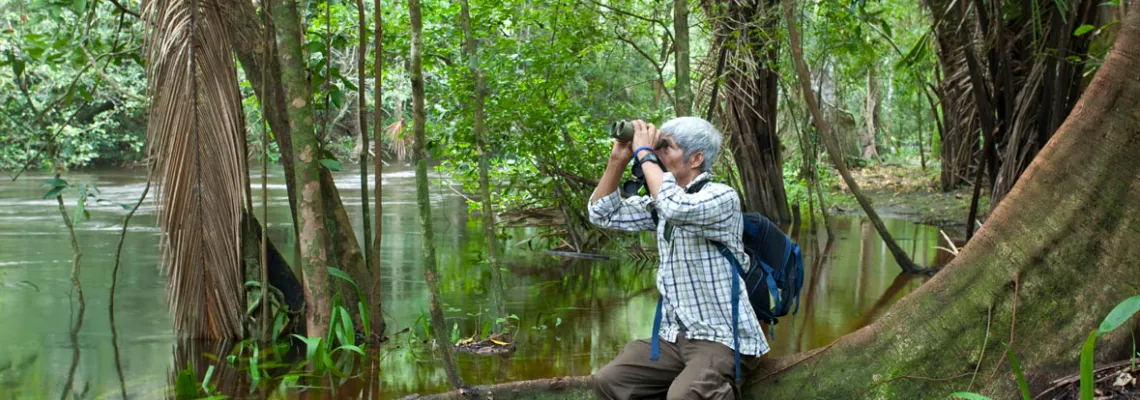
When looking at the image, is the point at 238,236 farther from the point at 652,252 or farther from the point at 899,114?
the point at 899,114

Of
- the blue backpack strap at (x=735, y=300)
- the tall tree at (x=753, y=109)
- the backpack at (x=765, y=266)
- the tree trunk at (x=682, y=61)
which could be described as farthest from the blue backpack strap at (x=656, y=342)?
the tall tree at (x=753, y=109)

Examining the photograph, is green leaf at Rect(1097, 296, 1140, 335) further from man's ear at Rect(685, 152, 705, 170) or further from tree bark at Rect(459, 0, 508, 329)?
tree bark at Rect(459, 0, 508, 329)

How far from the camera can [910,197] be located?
565 inches

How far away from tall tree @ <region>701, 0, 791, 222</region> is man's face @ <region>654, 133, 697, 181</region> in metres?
5.67

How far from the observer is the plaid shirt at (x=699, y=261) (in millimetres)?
2949

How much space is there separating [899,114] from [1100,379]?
1028 inches

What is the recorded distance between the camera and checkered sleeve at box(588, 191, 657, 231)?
3.23 metres

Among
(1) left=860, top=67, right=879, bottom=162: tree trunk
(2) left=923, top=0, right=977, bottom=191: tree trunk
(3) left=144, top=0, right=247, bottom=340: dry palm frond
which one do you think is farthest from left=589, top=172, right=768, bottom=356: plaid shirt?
(1) left=860, top=67, right=879, bottom=162: tree trunk

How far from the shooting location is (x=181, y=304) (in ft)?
19.0

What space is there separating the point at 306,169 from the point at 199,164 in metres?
1.00

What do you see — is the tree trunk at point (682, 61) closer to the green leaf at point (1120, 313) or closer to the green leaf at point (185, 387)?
the green leaf at point (185, 387)

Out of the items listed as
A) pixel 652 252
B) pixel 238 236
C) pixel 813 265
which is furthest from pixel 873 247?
Result: pixel 238 236

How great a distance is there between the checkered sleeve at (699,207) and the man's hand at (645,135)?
0.55 feet

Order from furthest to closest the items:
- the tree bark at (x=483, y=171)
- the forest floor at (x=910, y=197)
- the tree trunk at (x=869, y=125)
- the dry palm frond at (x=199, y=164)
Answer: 1. the tree trunk at (x=869, y=125)
2. the forest floor at (x=910, y=197)
3. the dry palm frond at (x=199, y=164)
4. the tree bark at (x=483, y=171)
